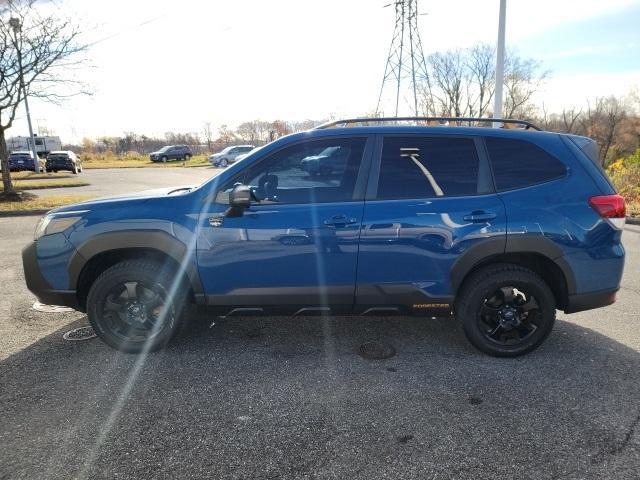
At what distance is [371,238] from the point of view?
3.20 meters

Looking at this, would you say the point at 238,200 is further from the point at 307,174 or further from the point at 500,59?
the point at 500,59

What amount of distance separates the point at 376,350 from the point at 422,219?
1.18 metres

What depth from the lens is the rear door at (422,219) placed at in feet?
10.5

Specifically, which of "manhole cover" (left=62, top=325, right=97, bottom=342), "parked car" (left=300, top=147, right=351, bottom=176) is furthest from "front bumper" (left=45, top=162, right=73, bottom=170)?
"parked car" (left=300, top=147, right=351, bottom=176)

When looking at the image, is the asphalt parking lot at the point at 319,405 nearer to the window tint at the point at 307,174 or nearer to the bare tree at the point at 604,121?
the window tint at the point at 307,174

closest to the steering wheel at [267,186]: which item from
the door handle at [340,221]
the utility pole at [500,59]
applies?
the door handle at [340,221]

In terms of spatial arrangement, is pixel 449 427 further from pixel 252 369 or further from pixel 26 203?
pixel 26 203

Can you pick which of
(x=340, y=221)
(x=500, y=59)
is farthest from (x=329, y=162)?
(x=500, y=59)

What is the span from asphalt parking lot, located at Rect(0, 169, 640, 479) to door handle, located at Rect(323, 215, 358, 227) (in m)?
1.09

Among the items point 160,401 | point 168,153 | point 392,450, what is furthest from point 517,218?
point 168,153

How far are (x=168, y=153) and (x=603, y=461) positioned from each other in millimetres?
45812

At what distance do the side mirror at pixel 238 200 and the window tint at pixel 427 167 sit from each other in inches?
38.8

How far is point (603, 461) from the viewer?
2287mm

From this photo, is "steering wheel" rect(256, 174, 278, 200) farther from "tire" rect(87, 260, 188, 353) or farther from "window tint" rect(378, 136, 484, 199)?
"tire" rect(87, 260, 188, 353)
